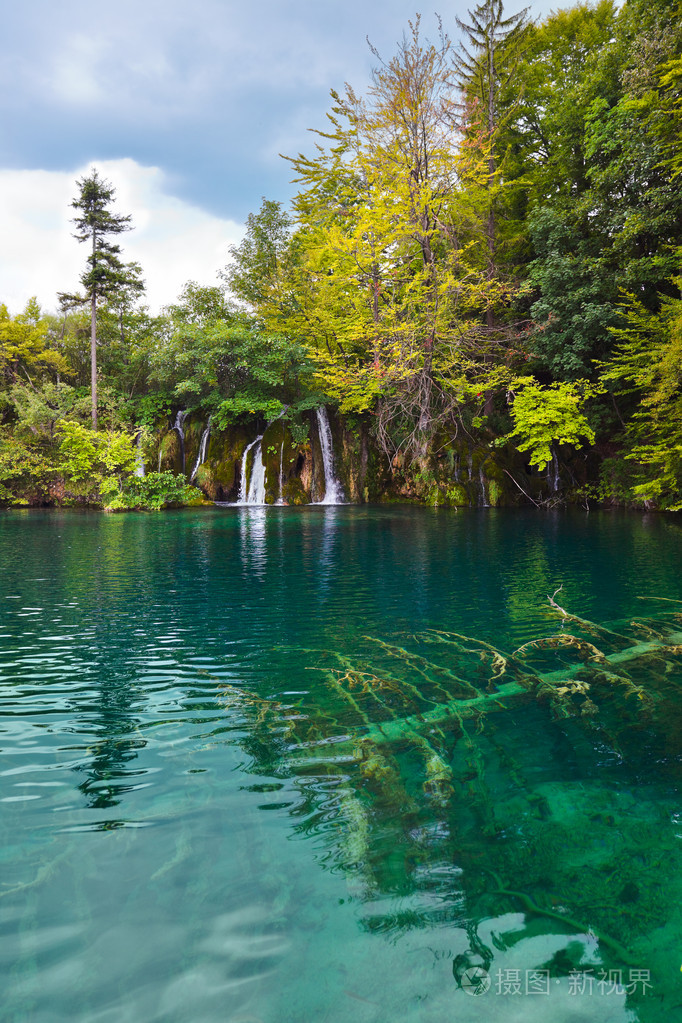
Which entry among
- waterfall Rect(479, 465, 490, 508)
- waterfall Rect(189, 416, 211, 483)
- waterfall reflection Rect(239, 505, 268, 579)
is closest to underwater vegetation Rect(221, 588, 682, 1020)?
waterfall reflection Rect(239, 505, 268, 579)

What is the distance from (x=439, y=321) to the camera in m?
17.2

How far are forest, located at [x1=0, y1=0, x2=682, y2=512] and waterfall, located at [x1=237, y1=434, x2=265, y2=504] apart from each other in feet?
1.55

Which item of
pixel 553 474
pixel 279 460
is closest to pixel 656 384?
pixel 553 474

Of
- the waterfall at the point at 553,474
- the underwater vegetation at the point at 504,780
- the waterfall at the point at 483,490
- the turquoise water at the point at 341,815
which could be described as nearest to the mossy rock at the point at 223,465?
the waterfall at the point at 483,490

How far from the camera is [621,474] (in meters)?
21.4

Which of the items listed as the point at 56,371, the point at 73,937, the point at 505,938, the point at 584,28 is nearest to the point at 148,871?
the point at 73,937

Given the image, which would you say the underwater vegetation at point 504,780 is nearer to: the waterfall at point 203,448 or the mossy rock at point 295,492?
the mossy rock at point 295,492

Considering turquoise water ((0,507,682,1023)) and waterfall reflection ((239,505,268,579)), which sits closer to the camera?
turquoise water ((0,507,682,1023))

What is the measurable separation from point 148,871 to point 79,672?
2837 mm

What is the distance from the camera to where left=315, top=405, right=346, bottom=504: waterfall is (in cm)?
2728

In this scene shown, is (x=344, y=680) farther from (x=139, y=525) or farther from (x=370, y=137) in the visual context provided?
(x=370, y=137)

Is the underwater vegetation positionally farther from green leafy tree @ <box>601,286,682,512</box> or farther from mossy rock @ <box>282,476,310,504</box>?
mossy rock @ <box>282,476,310,504</box>

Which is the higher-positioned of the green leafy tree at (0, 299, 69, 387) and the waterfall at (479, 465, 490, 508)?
the green leafy tree at (0, 299, 69, 387)

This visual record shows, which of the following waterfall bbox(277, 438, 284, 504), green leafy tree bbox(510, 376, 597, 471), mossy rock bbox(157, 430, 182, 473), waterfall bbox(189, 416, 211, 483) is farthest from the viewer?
mossy rock bbox(157, 430, 182, 473)
